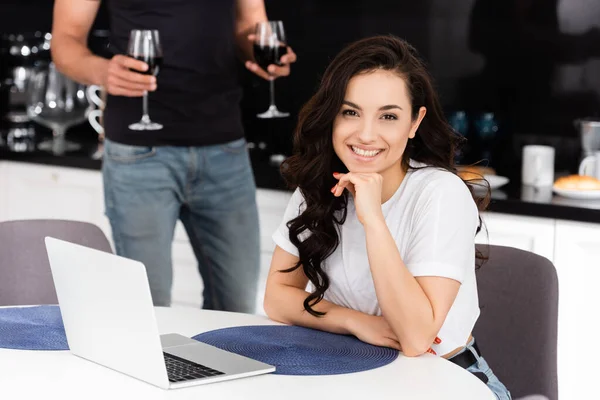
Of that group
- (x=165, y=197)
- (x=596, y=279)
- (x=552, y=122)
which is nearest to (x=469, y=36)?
(x=552, y=122)

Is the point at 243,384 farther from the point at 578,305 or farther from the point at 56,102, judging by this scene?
the point at 56,102

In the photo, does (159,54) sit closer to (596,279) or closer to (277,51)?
(277,51)

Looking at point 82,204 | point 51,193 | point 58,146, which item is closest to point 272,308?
point 82,204

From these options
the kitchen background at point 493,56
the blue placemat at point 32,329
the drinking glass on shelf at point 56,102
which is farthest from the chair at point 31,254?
the drinking glass on shelf at point 56,102

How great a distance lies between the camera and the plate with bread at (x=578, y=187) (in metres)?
2.91

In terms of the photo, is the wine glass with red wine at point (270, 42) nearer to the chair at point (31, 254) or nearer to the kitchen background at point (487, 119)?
the chair at point (31, 254)

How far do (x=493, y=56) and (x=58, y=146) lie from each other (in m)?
1.64

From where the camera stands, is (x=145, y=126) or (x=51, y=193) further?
(x=51, y=193)

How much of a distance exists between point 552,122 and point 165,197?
140cm

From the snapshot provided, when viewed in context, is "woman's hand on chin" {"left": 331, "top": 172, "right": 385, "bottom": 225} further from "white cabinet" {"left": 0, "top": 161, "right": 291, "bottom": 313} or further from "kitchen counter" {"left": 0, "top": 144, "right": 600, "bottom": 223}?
"white cabinet" {"left": 0, "top": 161, "right": 291, "bottom": 313}

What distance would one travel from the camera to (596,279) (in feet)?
9.09

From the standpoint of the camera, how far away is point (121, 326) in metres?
1.43

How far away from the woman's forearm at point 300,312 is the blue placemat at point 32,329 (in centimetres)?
38

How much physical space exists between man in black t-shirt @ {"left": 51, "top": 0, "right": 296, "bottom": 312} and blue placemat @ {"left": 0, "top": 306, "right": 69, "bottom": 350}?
734mm
